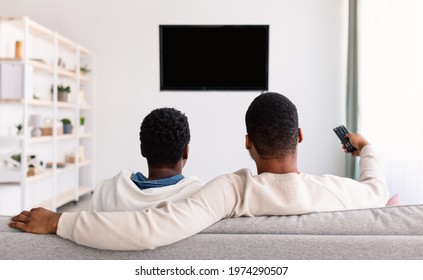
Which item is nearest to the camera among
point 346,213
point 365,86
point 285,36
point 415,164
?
point 346,213

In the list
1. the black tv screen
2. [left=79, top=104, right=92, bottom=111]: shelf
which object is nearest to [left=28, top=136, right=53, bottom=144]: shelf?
[left=79, top=104, right=92, bottom=111]: shelf

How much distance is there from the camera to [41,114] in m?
5.07

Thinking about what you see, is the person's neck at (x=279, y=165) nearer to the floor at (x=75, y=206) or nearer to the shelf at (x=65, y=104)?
the shelf at (x=65, y=104)

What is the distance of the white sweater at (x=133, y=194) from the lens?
132 centimetres

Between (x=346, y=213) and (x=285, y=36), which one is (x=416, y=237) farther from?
(x=285, y=36)

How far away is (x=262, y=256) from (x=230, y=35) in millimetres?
4955

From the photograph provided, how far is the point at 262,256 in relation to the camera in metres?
1.07

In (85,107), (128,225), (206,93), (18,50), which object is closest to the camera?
(128,225)

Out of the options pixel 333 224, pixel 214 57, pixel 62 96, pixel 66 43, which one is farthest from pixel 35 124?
pixel 333 224

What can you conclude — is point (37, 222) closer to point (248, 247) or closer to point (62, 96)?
point (248, 247)

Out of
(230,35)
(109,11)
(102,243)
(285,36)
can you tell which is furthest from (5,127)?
(102,243)

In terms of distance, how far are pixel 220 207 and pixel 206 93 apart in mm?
4745

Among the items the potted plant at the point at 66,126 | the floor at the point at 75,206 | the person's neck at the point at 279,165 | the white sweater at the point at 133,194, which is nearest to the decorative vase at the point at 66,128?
the potted plant at the point at 66,126
